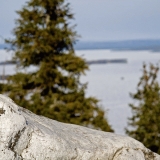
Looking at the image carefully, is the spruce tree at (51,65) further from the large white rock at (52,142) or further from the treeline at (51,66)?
the large white rock at (52,142)

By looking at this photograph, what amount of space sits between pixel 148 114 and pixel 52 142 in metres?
23.8

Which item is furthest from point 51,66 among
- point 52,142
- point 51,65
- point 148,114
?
point 52,142

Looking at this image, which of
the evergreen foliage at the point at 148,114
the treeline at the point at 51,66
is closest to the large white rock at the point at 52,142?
the treeline at the point at 51,66

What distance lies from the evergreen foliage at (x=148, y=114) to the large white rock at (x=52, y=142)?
20211 millimetres

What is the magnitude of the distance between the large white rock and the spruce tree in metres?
16.5

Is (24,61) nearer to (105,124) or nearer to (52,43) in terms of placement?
(52,43)

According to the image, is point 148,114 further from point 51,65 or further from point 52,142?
point 52,142

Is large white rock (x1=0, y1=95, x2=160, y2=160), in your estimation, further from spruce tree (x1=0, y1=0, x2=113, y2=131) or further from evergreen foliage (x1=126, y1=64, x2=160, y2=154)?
evergreen foliage (x1=126, y1=64, x2=160, y2=154)

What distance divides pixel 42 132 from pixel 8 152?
2.49 feet

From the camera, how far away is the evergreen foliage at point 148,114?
29.3m

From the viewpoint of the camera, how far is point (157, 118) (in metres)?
29.3

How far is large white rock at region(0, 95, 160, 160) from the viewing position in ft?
20.3

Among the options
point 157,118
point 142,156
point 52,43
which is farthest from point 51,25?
point 142,156

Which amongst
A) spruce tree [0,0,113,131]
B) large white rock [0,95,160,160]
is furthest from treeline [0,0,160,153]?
large white rock [0,95,160,160]
